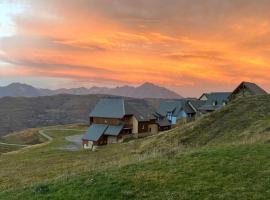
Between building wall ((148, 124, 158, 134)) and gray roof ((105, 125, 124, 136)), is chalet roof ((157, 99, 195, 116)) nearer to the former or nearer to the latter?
building wall ((148, 124, 158, 134))

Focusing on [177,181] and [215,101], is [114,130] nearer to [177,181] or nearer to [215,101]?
[215,101]

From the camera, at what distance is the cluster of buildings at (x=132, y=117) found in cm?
9700

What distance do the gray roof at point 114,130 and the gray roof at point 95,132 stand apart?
126 cm

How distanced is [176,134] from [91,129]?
44.3 metres

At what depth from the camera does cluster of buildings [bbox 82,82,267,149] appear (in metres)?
97.0

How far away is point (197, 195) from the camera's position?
16.9 metres

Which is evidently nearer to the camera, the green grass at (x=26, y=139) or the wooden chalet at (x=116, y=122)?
the wooden chalet at (x=116, y=122)

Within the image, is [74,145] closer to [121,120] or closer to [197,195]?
[121,120]

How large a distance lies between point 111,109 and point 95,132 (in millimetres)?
10261

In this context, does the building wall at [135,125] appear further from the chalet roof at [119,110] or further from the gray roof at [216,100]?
the gray roof at [216,100]

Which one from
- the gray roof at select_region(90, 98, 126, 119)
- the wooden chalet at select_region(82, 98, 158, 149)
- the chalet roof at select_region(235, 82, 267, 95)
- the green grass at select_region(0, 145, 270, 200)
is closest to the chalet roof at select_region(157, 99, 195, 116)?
the wooden chalet at select_region(82, 98, 158, 149)

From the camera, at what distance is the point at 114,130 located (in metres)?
98.9

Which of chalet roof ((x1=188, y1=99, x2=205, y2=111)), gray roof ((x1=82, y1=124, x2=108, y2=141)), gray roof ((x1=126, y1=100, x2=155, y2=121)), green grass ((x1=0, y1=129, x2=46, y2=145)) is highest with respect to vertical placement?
chalet roof ((x1=188, y1=99, x2=205, y2=111))

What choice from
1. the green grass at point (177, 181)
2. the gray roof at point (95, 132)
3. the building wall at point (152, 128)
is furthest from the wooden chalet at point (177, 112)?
the green grass at point (177, 181)
